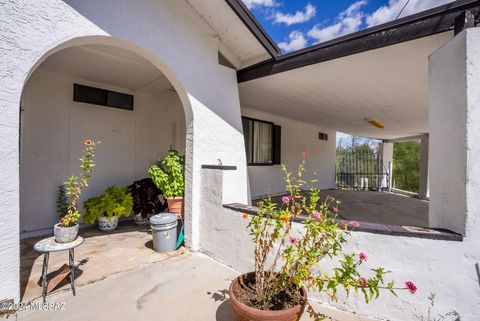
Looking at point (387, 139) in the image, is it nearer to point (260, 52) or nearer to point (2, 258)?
point (260, 52)

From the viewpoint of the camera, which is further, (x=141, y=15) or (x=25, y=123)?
(x=25, y=123)

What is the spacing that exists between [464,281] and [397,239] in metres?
0.55

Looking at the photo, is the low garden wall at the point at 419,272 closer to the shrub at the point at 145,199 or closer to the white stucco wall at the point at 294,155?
the shrub at the point at 145,199

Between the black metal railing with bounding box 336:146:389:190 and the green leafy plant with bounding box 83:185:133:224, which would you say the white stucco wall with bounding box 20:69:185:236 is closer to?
the green leafy plant with bounding box 83:185:133:224

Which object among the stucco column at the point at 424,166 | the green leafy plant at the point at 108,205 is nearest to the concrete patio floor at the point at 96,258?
the green leafy plant at the point at 108,205

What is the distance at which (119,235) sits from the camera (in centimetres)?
425

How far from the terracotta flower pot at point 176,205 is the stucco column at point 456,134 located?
3314mm

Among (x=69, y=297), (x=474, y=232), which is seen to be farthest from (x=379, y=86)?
(x=69, y=297)

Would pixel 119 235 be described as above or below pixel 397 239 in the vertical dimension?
below

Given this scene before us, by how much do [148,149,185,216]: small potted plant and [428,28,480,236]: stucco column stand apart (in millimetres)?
3309

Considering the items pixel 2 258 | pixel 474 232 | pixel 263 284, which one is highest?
pixel 474 232

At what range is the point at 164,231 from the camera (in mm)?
3438

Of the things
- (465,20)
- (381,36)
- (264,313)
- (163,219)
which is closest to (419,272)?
(264,313)

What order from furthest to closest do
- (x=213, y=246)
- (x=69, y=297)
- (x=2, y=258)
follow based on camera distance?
(x=213, y=246) → (x=69, y=297) → (x=2, y=258)
